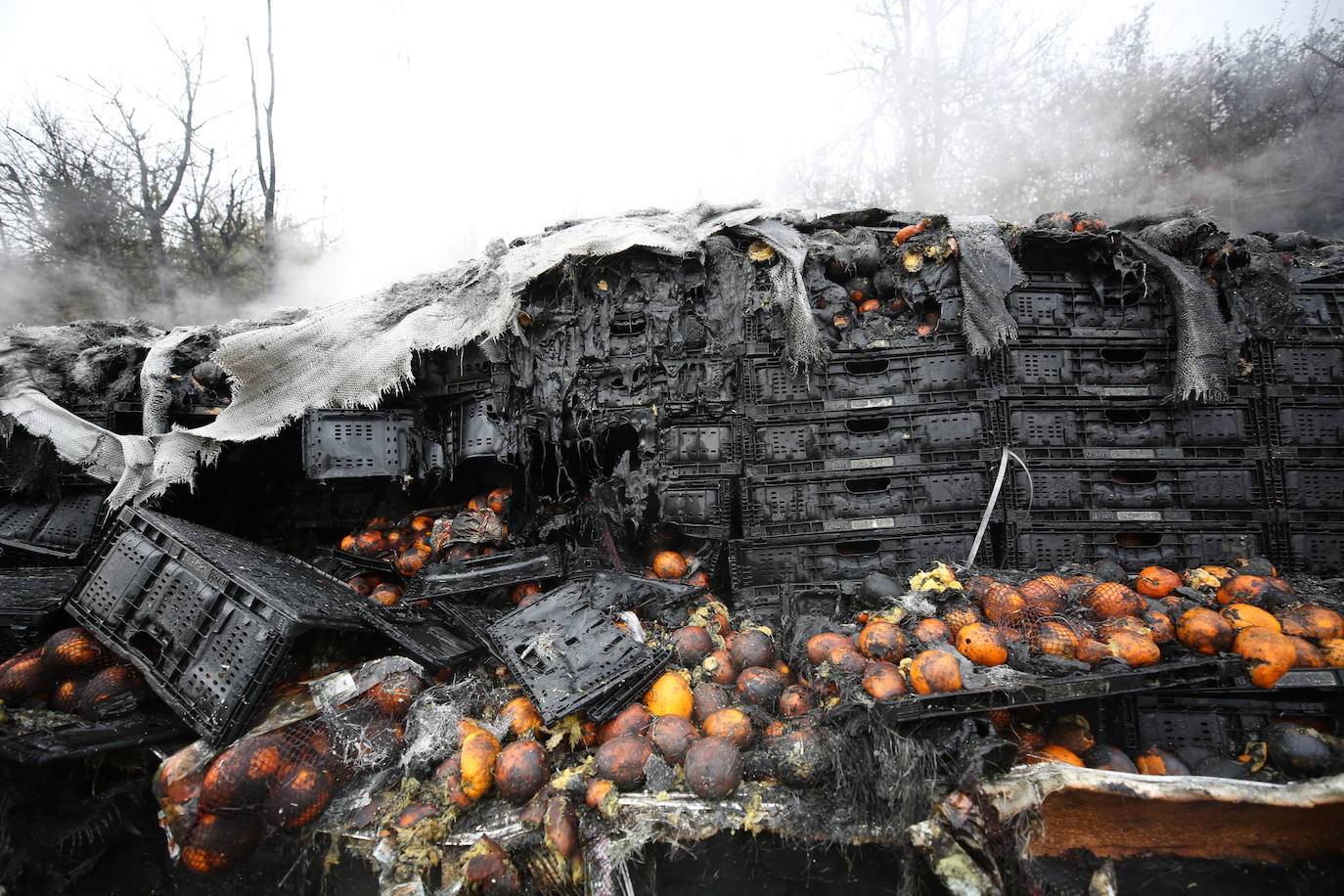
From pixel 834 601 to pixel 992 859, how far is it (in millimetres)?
2168

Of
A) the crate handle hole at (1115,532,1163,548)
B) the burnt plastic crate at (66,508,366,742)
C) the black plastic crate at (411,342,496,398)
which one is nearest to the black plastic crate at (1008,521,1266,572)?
the crate handle hole at (1115,532,1163,548)

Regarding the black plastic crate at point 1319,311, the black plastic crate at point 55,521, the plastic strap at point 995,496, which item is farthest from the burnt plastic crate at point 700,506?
the black plastic crate at point 55,521

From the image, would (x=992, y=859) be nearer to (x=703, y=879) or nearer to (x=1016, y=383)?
(x=703, y=879)

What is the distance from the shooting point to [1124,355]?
4.71m

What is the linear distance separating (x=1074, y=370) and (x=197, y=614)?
6.77 m

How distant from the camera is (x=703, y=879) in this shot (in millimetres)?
2686

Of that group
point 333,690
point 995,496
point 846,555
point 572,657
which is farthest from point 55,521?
point 995,496

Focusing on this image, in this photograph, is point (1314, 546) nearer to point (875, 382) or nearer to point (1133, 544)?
point (1133, 544)

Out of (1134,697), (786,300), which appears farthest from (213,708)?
(1134,697)

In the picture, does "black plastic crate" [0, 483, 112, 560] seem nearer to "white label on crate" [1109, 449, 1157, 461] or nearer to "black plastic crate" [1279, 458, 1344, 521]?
"white label on crate" [1109, 449, 1157, 461]

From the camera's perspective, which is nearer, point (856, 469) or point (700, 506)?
point (856, 469)

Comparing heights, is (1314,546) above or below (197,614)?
below

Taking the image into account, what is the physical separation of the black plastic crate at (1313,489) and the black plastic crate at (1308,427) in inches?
3.8

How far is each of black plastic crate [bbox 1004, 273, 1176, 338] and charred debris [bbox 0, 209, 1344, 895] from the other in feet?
0.10
